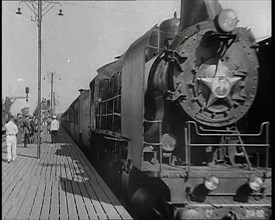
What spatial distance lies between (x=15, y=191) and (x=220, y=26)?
3906 mm

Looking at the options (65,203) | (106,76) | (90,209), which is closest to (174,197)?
(90,209)

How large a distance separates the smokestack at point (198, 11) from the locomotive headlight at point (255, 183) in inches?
96.1

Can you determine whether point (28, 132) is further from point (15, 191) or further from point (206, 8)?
point (206, 8)

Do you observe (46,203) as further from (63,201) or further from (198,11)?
(198,11)

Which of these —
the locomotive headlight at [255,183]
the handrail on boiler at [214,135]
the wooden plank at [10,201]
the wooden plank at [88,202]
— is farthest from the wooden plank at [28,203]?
the locomotive headlight at [255,183]

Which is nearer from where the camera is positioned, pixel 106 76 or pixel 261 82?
pixel 261 82

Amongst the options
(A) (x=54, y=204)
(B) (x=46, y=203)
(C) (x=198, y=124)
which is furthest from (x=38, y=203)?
(C) (x=198, y=124)

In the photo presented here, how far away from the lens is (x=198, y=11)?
6137 mm

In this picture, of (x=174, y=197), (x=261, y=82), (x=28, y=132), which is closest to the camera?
(x=174, y=197)

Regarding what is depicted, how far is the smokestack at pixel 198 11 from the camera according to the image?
608 centimetres

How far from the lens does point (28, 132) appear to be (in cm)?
1508

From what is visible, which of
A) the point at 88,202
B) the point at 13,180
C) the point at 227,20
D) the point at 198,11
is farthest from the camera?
the point at 13,180

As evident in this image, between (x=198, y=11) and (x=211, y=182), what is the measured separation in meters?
2.62

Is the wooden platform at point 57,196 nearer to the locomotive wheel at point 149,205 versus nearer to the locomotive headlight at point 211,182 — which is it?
the locomotive wheel at point 149,205
